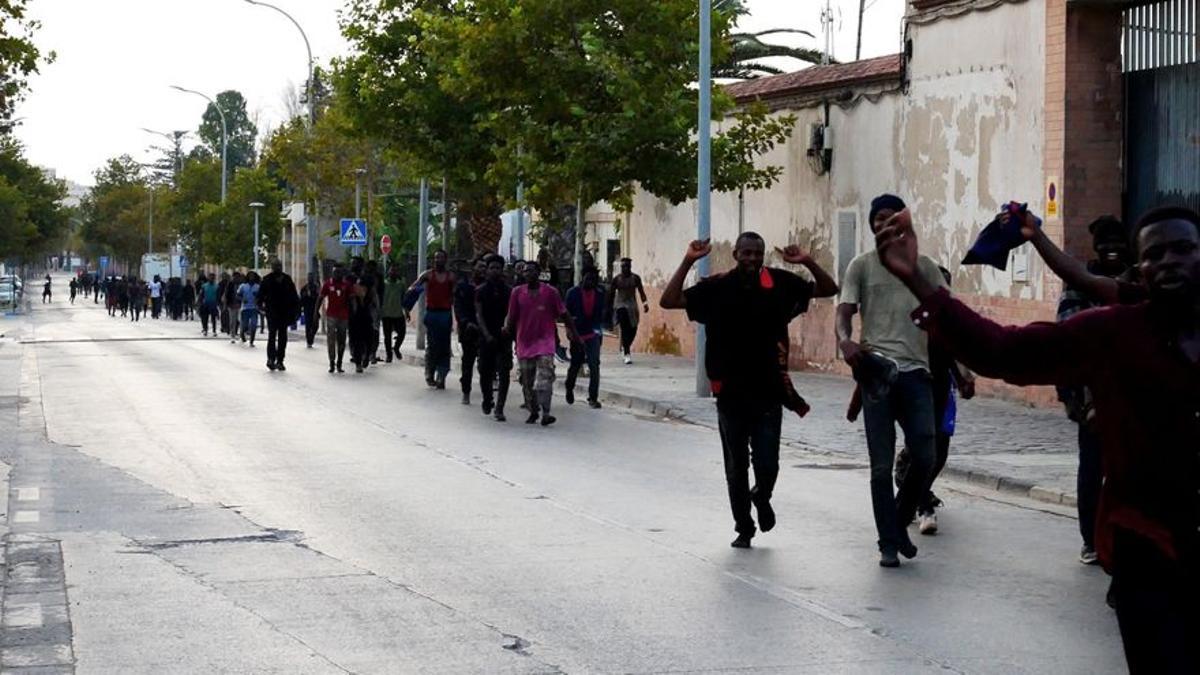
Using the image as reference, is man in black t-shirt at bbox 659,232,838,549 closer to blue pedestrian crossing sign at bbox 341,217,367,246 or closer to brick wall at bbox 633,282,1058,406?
brick wall at bbox 633,282,1058,406

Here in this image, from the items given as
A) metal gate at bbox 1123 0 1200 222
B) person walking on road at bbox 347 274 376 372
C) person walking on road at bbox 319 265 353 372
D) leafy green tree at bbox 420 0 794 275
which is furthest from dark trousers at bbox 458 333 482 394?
person walking on road at bbox 347 274 376 372

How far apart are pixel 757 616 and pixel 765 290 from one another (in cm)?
242

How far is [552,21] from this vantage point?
2916 centimetres

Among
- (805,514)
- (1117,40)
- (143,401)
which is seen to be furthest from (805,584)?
(143,401)

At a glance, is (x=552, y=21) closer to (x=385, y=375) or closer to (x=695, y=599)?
(x=385, y=375)

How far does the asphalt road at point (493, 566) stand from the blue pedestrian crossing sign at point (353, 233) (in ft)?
85.7

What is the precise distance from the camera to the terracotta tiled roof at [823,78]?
26.8m

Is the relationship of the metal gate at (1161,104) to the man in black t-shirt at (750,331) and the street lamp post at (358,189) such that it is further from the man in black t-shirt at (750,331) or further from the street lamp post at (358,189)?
the street lamp post at (358,189)

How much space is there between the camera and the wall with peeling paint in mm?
22531

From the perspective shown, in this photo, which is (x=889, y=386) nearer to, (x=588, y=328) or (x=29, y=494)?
(x=29, y=494)

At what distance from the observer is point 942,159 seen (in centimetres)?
2484

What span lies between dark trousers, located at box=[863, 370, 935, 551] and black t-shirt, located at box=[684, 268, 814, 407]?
629 millimetres

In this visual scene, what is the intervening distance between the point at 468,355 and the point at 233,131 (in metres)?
144

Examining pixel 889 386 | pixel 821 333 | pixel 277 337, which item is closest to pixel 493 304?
pixel 821 333
